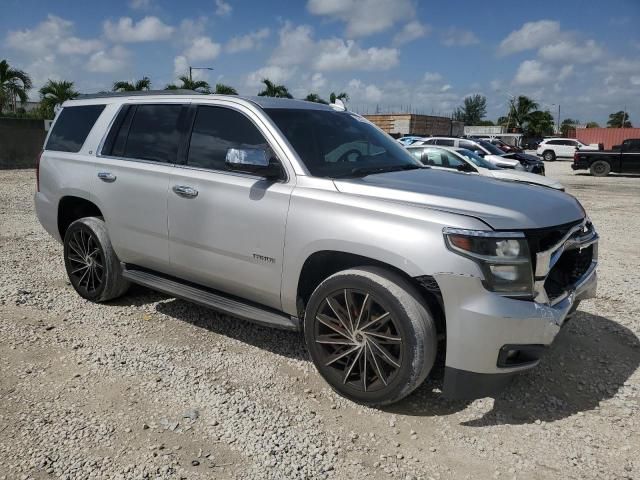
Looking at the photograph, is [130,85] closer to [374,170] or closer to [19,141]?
[19,141]

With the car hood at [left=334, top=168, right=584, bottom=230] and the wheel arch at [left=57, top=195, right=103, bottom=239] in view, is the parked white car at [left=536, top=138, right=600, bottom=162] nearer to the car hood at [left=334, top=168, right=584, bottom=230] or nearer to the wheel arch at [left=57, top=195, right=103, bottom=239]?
the car hood at [left=334, top=168, right=584, bottom=230]

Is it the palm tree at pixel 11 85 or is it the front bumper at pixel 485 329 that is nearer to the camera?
the front bumper at pixel 485 329

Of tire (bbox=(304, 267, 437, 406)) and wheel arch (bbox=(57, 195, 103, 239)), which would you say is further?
wheel arch (bbox=(57, 195, 103, 239))

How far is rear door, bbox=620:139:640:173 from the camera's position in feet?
75.2

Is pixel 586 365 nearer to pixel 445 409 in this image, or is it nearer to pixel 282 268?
pixel 445 409

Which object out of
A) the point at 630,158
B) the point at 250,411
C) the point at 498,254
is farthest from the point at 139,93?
the point at 630,158

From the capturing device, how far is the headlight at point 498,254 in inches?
110

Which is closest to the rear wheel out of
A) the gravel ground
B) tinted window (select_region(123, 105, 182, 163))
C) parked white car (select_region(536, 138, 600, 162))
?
parked white car (select_region(536, 138, 600, 162))

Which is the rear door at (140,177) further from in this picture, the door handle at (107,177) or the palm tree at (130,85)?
the palm tree at (130,85)

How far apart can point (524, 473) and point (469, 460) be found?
0.27 m

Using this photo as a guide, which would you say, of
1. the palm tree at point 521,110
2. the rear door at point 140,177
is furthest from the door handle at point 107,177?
the palm tree at point 521,110

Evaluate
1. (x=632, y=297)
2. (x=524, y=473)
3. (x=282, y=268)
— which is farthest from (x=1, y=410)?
(x=632, y=297)

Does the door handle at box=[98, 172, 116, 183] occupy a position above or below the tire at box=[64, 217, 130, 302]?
above

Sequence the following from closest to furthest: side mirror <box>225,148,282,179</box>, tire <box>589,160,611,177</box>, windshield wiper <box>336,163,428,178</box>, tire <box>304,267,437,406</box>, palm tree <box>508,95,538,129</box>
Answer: tire <box>304,267,437,406</box> → side mirror <box>225,148,282,179</box> → windshield wiper <box>336,163,428,178</box> → tire <box>589,160,611,177</box> → palm tree <box>508,95,538,129</box>
